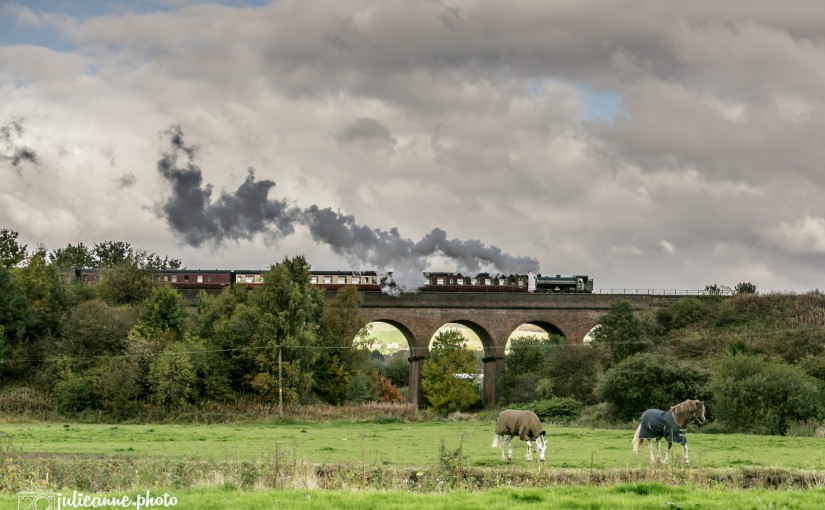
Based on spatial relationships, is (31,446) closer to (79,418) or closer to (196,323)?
(79,418)

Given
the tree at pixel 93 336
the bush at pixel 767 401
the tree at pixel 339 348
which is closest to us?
the bush at pixel 767 401

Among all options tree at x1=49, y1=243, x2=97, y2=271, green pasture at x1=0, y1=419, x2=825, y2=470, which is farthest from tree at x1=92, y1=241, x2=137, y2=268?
green pasture at x1=0, y1=419, x2=825, y2=470

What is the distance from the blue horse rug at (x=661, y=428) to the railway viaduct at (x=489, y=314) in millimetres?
40661

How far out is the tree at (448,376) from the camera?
58969 millimetres

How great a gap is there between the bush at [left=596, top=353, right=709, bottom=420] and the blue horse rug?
21016 mm

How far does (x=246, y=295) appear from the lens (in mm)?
52250

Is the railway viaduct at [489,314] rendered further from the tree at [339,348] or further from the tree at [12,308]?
the tree at [12,308]

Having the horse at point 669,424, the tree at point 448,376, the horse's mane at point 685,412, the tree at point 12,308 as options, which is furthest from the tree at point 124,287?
the horse's mane at point 685,412

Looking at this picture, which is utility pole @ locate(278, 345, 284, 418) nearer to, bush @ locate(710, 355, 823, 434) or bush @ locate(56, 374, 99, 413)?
bush @ locate(56, 374, 99, 413)

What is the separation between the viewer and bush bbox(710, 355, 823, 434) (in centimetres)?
3334

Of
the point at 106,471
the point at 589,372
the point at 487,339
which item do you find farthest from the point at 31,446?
the point at 487,339

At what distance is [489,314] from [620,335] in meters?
10.7

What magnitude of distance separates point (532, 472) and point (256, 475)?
511cm

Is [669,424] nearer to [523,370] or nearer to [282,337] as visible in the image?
[282,337]
